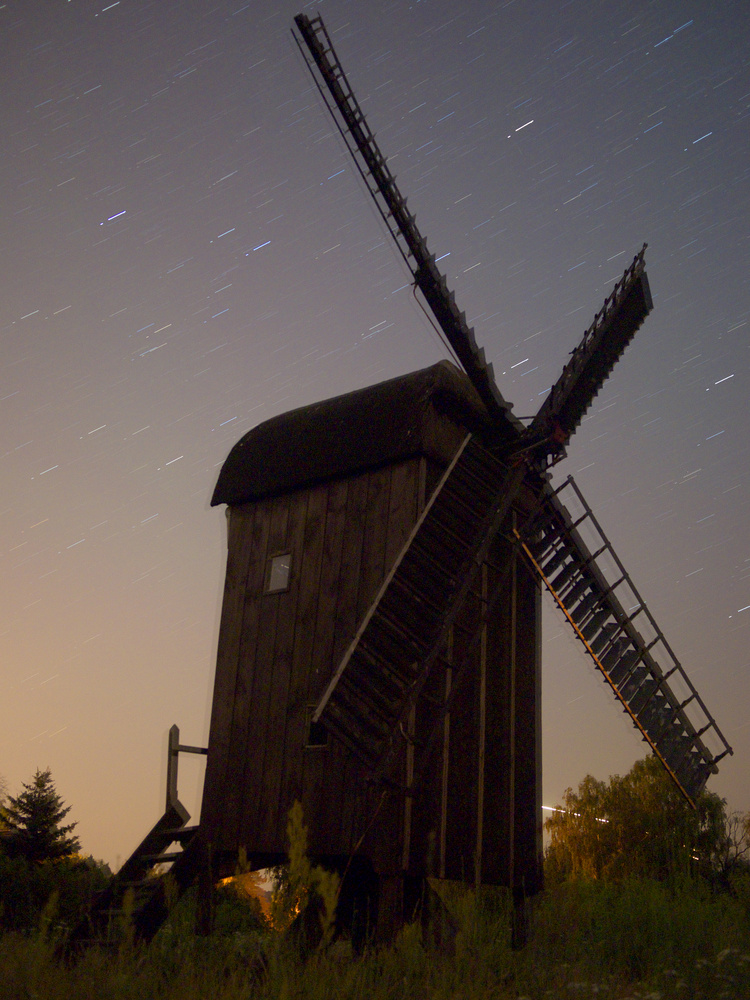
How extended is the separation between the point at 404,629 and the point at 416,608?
37 cm

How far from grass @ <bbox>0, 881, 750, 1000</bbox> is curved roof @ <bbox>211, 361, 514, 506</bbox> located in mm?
5763

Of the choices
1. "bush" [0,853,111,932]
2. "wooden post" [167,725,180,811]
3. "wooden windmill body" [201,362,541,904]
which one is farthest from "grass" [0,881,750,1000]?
"bush" [0,853,111,932]

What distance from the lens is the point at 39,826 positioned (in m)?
22.0

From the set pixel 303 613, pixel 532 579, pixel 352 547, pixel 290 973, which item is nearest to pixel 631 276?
pixel 532 579

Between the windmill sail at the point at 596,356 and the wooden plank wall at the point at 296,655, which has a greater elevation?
the windmill sail at the point at 596,356

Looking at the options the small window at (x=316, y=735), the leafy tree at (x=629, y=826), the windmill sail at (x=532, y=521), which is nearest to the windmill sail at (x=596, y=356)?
the windmill sail at (x=532, y=521)

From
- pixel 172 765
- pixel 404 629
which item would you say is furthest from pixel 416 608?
pixel 172 765

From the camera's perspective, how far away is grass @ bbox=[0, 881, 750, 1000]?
6.60 meters

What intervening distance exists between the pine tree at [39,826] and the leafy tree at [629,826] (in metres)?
12.9

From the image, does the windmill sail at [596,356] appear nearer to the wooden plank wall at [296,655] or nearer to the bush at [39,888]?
the wooden plank wall at [296,655]

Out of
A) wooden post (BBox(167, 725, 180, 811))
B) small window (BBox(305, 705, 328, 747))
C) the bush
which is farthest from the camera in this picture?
the bush

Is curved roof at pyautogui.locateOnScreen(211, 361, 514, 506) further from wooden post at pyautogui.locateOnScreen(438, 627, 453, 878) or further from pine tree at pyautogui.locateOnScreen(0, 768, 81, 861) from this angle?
pine tree at pyautogui.locateOnScreen(0, 768, 81, 861)

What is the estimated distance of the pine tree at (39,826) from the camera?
71.2ft

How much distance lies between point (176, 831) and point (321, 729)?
2727 mm
